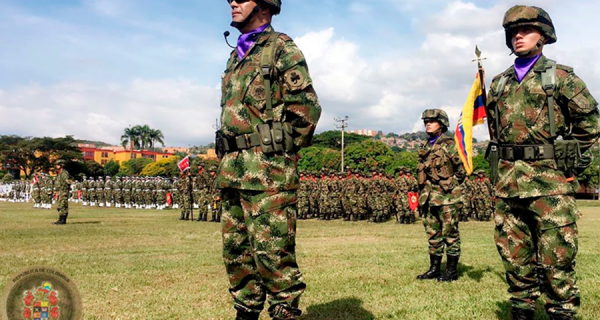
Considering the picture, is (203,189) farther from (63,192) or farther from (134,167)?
(134,167)

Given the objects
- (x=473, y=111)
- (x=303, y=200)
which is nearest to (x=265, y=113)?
(x=473, y=111)

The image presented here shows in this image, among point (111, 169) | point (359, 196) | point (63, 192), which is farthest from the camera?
point (111, 169)

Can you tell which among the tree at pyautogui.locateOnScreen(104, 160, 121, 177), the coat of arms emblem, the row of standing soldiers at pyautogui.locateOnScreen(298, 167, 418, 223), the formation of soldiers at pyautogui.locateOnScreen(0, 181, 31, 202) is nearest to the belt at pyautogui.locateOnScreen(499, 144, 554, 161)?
the coat of arms emblem

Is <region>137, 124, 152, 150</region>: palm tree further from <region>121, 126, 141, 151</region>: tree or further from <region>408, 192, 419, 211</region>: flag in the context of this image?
<region>408, 192, 419, 211</region>: flag

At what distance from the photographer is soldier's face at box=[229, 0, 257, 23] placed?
3.80 m

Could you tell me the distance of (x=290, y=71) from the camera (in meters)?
3.62

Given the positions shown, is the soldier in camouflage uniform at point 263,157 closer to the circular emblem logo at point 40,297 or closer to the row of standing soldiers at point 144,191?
the circular emblem logo at point 40,297

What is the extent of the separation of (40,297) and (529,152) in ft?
13.1

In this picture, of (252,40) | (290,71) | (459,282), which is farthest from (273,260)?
(459,282)

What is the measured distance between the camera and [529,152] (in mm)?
4246

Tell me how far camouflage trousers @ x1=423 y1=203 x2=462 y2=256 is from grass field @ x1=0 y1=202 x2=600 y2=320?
0.50 meters

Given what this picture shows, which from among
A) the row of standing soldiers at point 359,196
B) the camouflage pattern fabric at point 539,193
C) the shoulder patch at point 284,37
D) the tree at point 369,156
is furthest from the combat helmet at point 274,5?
the tree at point 369,156

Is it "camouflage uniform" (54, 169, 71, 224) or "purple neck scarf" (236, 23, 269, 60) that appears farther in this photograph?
"camouflage uniform" (54, 169, 71, 224)

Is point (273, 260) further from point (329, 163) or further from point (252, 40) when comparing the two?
point (329, 163)
